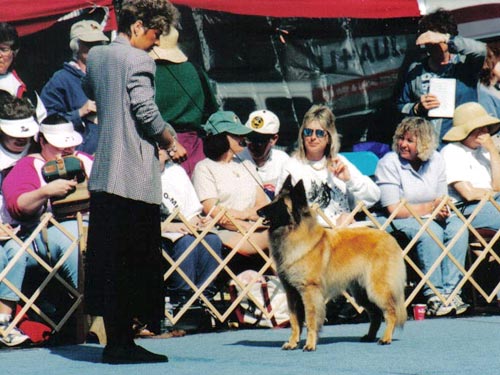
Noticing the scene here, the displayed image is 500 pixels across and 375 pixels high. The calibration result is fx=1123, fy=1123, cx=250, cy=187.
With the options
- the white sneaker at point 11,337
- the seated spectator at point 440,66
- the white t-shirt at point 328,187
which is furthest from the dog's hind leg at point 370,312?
the seated spectator at point 440,66

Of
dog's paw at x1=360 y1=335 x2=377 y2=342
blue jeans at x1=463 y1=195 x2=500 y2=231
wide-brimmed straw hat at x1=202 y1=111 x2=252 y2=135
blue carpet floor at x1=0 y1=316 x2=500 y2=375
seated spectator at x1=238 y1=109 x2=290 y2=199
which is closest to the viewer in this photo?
blue carpet floor at x1=0 y1=316 x2=500 y2=375

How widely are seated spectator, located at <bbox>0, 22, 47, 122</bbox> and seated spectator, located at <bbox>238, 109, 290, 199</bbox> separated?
1.54 m

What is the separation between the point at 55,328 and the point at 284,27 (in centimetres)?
357

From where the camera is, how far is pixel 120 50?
5.65 meters

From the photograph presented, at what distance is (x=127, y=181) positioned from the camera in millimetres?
5652

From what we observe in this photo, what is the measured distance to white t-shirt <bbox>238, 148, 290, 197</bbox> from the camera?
27.6 feet

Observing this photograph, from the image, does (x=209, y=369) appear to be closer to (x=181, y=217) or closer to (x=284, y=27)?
(x=181, y=217)

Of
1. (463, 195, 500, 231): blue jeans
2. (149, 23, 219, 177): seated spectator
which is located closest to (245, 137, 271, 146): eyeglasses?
(149, 23, 219, 177): seated spectator

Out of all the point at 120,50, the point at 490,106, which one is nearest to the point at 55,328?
the point at 120,50

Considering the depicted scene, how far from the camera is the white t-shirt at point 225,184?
7977 millimetres

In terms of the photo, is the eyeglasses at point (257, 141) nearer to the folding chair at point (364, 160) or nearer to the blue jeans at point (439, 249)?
the folding chair at point (364, 160)

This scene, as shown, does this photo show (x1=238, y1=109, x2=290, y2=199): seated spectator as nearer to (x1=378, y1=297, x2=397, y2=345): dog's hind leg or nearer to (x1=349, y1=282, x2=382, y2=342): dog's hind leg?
(x1=349, y1=282, x2=382, y2=342): dog's hind leg

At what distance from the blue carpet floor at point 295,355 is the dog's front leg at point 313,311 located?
83 millimetres

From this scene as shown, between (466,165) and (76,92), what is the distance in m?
3.07
